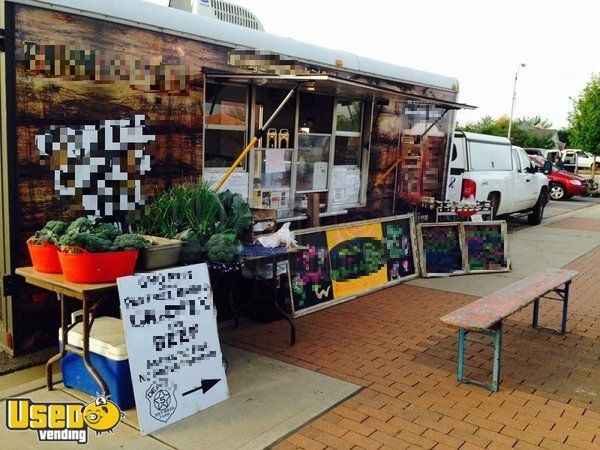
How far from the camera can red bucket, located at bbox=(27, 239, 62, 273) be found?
12.6 ft

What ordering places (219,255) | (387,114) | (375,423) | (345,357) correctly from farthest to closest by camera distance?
(387,114), (345,357), (219,255), (375,423)

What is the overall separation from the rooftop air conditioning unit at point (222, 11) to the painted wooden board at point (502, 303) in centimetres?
376

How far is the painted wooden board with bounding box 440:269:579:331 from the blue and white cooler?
2.29 m

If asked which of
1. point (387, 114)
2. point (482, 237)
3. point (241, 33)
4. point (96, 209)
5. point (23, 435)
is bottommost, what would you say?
point (23, 435)

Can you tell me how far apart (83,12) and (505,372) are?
4429 millimetres

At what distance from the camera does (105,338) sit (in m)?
3.92

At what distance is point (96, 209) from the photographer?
4617 mm

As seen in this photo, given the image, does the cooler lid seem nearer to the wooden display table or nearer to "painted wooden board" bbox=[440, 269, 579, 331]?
the wooden display table

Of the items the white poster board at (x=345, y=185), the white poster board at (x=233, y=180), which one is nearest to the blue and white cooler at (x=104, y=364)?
the white poster board at (x=233, y=180)

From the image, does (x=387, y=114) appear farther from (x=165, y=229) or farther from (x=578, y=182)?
(x=578, y=182)

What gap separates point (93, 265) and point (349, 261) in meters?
3.63

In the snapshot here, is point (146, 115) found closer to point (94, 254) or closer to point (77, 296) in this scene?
point (94, 254)

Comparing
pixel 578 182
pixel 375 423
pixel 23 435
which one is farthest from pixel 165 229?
pixel 578 182

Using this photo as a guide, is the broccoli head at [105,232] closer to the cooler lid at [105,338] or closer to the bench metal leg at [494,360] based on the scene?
the cooler lid at [105,338]
